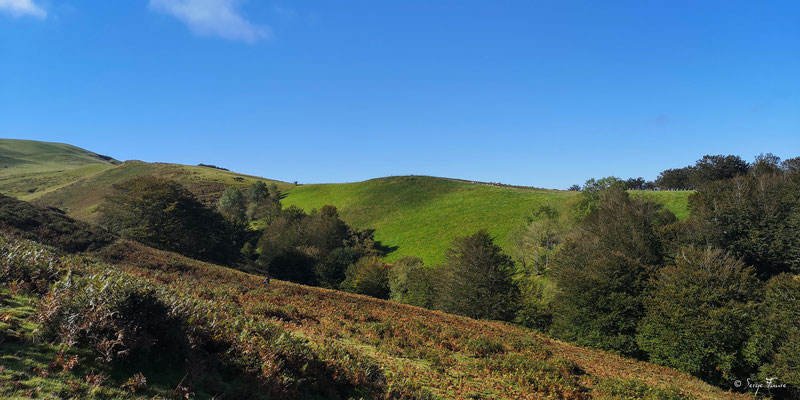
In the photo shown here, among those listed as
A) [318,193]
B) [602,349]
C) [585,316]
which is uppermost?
[318,193]

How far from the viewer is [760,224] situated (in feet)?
134

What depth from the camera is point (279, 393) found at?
23.1ft

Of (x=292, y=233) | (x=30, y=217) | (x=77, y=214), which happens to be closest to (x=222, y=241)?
(x=292, y=233)

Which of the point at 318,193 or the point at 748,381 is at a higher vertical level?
the point at 318,193

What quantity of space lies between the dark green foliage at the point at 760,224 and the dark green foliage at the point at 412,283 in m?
31.2

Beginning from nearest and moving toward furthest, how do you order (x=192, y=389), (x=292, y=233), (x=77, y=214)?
(x=192, y=389)
(x=292, y=233)
(x=77, y=214)

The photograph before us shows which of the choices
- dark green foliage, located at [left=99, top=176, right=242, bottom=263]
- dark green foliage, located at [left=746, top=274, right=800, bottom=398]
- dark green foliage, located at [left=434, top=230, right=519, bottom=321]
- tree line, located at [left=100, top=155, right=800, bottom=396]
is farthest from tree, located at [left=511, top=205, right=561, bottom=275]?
dark green foliage, located at [left=99, top=176, right=242, bottom=263]

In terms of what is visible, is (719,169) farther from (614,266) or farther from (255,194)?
(255,194)

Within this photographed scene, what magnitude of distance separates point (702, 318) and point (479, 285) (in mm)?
17860

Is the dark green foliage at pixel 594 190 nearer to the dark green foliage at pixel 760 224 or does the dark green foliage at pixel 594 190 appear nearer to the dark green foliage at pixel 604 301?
the dark green foliage at pixel 760 224

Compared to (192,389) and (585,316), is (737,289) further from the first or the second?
(192,389)


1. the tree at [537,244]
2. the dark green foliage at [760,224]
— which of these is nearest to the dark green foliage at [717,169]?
the dark green foliage at [760,224]

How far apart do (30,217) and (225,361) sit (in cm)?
3250

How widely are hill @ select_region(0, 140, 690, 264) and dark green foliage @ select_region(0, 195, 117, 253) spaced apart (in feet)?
158
